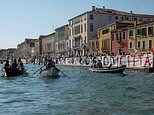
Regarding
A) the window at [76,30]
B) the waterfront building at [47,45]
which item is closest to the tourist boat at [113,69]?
the window at [76,30]

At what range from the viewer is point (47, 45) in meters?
126

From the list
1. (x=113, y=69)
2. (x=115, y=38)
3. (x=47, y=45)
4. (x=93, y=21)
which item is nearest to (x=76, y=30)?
(x=93, y=21)

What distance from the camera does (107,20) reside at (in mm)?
84625

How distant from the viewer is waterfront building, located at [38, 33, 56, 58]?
11831 cm

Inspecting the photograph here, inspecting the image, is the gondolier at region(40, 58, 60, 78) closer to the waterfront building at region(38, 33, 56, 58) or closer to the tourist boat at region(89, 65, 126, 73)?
the tourist boat at region(89, 65, 126, 73)

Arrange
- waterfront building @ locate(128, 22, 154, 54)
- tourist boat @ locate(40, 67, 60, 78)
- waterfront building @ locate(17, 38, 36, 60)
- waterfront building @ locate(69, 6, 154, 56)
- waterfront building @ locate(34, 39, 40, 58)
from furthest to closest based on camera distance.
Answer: waterfront building @ locate(17, 38, 36, 60) < waterfront building @ locate(34, 39, 40, 58) < waterfront building @ locate(69, 6, 154, 56) < waterfront building @ locate(128, 22, 154, 54) < tourist boat @ locate(40, 67, 60, 78)

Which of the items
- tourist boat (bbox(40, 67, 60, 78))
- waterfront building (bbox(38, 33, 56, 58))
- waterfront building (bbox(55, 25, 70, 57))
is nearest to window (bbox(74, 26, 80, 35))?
waterfront building (bbox(55, 25, 70, 57))

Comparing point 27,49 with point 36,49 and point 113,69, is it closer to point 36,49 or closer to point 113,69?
point 36,49

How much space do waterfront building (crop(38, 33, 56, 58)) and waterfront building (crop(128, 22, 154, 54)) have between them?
5714 centimetres

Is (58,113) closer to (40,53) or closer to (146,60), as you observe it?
(146,60)

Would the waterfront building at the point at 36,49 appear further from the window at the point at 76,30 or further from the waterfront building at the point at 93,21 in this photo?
the waterfront building at the point at 93,21

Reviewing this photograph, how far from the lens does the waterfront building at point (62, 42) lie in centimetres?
10126

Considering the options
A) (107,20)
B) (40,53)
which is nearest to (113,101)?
(107,20)

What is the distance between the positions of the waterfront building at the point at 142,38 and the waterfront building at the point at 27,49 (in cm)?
8840
